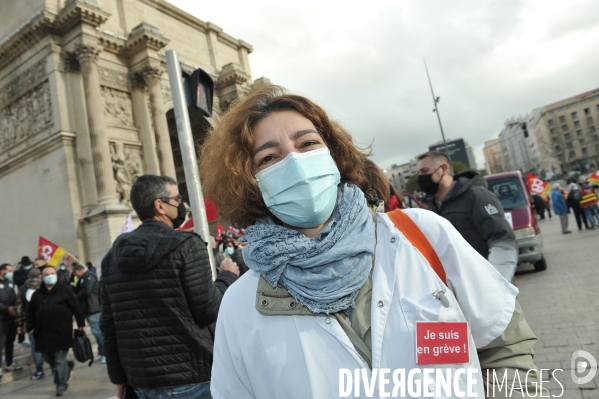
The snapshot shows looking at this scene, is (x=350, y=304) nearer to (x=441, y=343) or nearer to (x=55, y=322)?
(x=441, y=343)

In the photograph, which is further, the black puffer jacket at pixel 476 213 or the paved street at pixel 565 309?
the paved street at pixel 565 309

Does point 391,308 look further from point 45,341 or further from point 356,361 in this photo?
point 45,341

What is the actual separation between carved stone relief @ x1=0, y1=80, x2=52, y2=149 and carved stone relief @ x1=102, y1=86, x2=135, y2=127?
2.12 meters

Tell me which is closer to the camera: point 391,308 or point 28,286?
point 391,308

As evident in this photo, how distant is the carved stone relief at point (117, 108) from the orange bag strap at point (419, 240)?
61.6 feet

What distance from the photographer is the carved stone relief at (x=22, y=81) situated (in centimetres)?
1741

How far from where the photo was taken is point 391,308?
131cm

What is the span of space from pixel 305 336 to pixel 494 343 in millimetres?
592

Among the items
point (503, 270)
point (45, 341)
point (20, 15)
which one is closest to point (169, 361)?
point (503, 270)

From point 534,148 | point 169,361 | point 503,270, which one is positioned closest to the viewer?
point 169,361

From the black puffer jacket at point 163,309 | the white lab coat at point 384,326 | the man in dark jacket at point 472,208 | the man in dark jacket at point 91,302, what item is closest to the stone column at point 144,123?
the man in dark jacket at point 91,302

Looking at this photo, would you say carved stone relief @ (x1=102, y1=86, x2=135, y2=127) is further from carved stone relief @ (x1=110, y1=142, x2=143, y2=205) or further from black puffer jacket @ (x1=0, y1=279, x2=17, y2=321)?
black puffer jacket @ (x1=0, y1=279, x2=17, y2=321)

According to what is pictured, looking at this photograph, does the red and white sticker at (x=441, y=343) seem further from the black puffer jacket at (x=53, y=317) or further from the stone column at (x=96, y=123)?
the stone column at (x=96, y=123)

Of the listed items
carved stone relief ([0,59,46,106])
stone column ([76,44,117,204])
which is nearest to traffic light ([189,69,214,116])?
stone column ([76,44,117,204])
